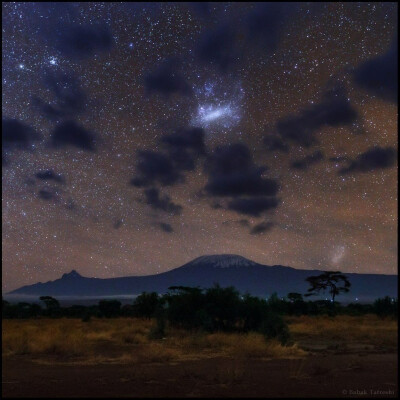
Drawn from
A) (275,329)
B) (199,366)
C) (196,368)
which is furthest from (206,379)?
(275,329)

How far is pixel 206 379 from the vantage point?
1498 cm

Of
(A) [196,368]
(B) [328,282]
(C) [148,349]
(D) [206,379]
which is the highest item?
(D) [206,379]

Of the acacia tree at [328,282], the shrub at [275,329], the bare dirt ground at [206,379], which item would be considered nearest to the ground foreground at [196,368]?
the bare dirt ground at [206,379]

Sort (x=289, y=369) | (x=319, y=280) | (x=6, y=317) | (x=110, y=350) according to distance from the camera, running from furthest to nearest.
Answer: (x=319, y=280) < (x=6, y=317) < (x=110, y=350) < (x=289, y=369)

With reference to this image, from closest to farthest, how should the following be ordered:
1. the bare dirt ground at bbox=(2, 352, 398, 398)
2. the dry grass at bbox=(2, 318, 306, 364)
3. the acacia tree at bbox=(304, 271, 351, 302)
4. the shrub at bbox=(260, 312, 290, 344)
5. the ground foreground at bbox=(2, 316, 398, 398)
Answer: the bare dirt ground at bbox=(2, 352, 398, 398)
the ground foreground at bbox=(2, 316, 398, 398)
the dry grass at bbox=(2, 318, 306, 364)
the shrub at bbox=(260, 312, 290, 344)
the acacia tree at bbox=(304, 271, 351, 302)

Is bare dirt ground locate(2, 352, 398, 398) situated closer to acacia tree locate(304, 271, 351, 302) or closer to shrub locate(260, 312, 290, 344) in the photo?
shrub locate(260, 312, 290, 344)

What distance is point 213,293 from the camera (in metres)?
31.3

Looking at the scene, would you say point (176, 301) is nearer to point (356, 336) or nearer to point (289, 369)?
point (356, 336)

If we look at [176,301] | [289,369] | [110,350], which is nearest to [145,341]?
[110,350]

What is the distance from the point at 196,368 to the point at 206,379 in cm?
253

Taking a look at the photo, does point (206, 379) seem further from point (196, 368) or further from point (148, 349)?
point (148, 349)

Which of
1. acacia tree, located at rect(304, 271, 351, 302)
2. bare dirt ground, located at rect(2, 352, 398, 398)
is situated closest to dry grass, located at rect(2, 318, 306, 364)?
bare dirt ground, located at rect(2, 352, 398, 398)

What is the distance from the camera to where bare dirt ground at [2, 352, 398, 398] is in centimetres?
1333

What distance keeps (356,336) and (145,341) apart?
1274 cm
